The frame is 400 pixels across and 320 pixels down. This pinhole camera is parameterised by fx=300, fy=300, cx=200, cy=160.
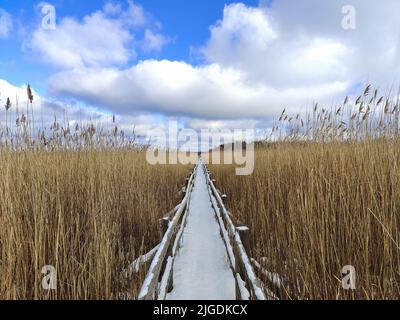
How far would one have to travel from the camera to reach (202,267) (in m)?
3.37

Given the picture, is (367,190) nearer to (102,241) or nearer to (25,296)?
(102,241)

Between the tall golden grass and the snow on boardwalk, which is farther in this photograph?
the snow on boardwalk

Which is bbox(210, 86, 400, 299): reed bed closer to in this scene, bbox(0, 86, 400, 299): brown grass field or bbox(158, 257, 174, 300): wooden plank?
bbox(0, 86, 400, 299): brown grass field

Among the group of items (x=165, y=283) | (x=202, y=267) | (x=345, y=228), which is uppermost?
(x=345, y=228)

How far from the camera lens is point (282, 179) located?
389 centimetres

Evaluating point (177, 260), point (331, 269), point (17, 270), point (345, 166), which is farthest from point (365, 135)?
point (17, 270)

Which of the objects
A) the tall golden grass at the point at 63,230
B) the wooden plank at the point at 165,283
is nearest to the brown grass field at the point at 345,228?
the wooden plank at the point at 165,283

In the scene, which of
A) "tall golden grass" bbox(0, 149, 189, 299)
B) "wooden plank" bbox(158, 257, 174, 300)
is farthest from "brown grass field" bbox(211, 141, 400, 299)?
"tall golden grass" bbox(0, 149, 189, 299)

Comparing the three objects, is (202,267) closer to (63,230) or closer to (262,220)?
(262,220)

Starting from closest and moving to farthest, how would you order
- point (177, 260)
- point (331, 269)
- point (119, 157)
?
point (331, 269)
point (177, 260)
point (119, 157)

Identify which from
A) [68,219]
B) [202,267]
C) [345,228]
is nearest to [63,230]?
[68,219]

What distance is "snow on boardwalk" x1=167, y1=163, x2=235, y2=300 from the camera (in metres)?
2.74

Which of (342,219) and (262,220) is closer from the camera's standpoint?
(342,219)

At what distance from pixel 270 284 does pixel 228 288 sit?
60cm
